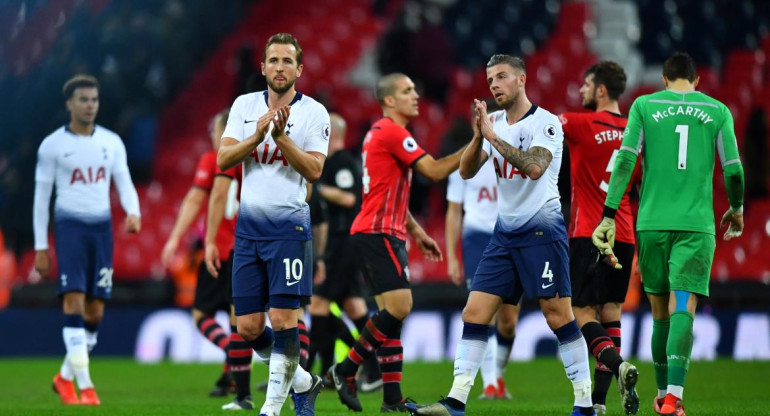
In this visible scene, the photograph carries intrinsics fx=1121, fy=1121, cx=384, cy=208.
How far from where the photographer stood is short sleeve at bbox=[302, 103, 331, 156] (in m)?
6.58

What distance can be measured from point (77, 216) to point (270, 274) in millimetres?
3513

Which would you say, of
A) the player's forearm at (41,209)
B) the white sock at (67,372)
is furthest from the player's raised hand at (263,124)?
the white sock at (67,372)

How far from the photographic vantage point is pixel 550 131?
21.9 feet

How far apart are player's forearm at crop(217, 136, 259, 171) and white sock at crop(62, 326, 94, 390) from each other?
3586mm

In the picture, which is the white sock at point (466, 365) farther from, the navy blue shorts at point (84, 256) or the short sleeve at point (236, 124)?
the navy blue shorts at point (84, 256)

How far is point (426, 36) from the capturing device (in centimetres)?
1938

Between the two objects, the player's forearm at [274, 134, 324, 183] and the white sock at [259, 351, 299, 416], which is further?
the white sock at [259, 351, 299, 416]

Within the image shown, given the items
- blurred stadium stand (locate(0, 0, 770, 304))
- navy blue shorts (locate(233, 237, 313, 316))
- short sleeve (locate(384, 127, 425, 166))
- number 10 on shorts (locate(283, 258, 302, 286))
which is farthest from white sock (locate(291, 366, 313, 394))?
blurred stadium stand (locate(0, 0, 770, 304))

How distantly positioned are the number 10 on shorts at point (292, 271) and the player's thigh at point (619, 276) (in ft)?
8.19

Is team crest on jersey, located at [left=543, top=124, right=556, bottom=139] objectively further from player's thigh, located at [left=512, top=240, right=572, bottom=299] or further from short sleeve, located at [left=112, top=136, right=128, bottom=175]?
short sleeve, located at [left=112, top=136, right=128, bottom=175]

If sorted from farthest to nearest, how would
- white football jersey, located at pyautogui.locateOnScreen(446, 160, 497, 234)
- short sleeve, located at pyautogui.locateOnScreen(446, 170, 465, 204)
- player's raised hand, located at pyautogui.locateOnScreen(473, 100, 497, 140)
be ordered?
short sleeve, located at pyautogui.locateOnScreen(446, 170, 465, 204) < white football jersey, located at pyautogui.locateOnScreen(446, 160, 497, 234) < player's raised hand, located at pyautogui.locateOnScreen(473, 100, 497, 140)

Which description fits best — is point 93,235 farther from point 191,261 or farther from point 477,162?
point 191,261

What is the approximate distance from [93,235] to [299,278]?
3.58m

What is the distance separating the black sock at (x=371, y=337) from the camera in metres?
8.09
